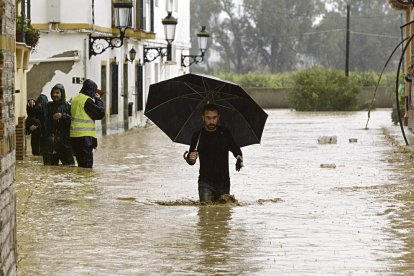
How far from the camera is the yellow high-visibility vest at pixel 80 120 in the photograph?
2058 centimetres

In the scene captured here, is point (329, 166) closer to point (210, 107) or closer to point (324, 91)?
point (210, 107)

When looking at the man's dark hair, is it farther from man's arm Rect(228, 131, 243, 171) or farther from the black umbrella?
the black umbrella

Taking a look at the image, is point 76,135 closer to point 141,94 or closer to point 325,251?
point 325,251

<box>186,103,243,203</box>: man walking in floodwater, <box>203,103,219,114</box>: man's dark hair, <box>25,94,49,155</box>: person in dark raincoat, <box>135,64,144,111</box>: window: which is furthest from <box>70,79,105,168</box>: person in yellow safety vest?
<box>135,64,144,111</box>: window

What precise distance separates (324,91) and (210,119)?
155 feet

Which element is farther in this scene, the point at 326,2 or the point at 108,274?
the point at 326,2

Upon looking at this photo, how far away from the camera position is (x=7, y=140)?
28.4ft

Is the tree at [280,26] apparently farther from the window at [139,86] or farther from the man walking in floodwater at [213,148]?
the man walking in floodwater at [213,148]

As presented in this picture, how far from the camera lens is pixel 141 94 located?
145 feet

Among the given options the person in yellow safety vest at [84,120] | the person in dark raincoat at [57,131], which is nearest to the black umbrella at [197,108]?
the person in yellow safety vest at [84,120]

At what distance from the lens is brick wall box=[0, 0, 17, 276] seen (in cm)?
835

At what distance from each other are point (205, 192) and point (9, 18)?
22.3ft

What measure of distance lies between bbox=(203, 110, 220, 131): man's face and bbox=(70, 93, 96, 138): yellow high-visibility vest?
5.97 metres

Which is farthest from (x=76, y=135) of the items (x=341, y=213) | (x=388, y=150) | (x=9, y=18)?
(x=9, y=18)
